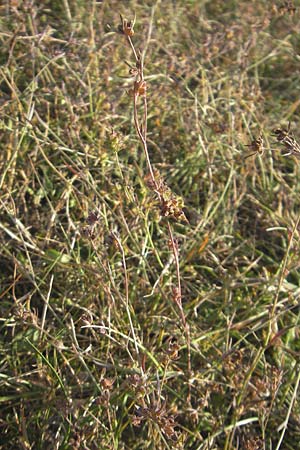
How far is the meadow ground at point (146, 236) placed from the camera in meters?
1.21

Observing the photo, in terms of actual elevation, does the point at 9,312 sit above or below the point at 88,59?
below

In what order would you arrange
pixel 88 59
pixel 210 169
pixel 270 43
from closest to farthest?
pixel 210 169 → pixel 88 59 → pixel 270 43

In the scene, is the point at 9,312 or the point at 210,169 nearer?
the point at 9,312

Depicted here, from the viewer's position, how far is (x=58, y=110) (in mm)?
1656

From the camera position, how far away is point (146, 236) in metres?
1.32

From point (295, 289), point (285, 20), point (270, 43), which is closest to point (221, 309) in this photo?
point (295, 289)

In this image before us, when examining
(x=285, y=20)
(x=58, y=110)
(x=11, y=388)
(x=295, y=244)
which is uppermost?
(x=285, y=20)

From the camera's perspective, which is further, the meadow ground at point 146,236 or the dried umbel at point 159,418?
the meadow ground at point 146,236

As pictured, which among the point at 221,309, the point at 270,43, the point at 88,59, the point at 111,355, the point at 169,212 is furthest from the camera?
the point at 270,43

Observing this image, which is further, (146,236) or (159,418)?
(146,236)

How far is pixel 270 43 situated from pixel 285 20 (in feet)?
0.55

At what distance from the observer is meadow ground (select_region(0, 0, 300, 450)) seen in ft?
3.96

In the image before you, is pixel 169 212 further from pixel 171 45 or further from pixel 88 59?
pixel 171 45

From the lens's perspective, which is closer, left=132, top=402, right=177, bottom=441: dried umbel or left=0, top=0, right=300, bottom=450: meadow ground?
left=132, top=402, right=177, bottom=441: dried umbel
